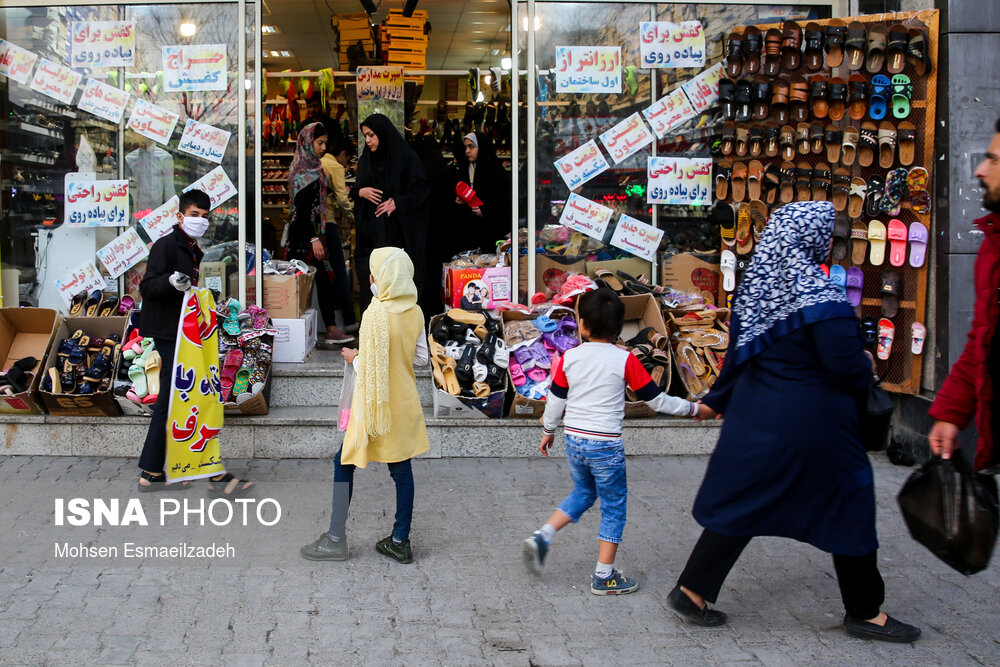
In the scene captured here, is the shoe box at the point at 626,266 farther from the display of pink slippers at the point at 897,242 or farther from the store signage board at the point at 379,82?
the store signage board at the point at 379,82

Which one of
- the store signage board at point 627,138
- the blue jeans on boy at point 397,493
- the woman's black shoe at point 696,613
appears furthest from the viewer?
the store signage board at point 627,138

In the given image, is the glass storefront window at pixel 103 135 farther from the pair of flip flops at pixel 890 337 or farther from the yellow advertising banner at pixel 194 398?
the pair of flip flops at pixel 890 337

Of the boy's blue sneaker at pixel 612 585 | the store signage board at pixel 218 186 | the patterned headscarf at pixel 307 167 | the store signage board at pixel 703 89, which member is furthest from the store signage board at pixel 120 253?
the boy's blue sneaker at pixel 612 585

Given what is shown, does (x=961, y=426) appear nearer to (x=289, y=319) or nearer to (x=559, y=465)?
(x=559, y=465)

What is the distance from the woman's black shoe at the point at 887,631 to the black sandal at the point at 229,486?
360 centimetres

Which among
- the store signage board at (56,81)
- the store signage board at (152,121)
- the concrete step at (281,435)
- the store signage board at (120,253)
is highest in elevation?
the store signage board at (56,81)

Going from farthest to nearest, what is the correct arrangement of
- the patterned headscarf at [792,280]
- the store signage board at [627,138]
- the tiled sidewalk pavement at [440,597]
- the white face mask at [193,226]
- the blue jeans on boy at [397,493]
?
1. the store signage board at [627,138]
2. the white face mask at [193,226]
3. the blue jeans on boy at [397,493]
4. the tiled sidewalk pavement at [440,597]
5. the patterned headscarf at [792,280]

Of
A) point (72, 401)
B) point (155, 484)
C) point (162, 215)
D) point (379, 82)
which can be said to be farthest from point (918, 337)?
point (72, 401)

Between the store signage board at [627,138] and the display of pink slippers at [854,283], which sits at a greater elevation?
the store signage board at [627,138]

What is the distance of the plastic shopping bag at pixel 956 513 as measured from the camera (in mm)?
3406

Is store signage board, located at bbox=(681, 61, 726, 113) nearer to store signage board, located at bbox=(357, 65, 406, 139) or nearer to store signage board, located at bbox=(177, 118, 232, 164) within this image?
store signage board, located at bbox=(357, 65, 406, 139)

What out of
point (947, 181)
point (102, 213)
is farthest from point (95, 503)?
point (947, 181)

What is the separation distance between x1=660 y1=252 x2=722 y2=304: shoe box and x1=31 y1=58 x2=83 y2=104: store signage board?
16.7ft

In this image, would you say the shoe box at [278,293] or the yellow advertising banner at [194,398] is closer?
the yellow advertising banner at [194,398]
